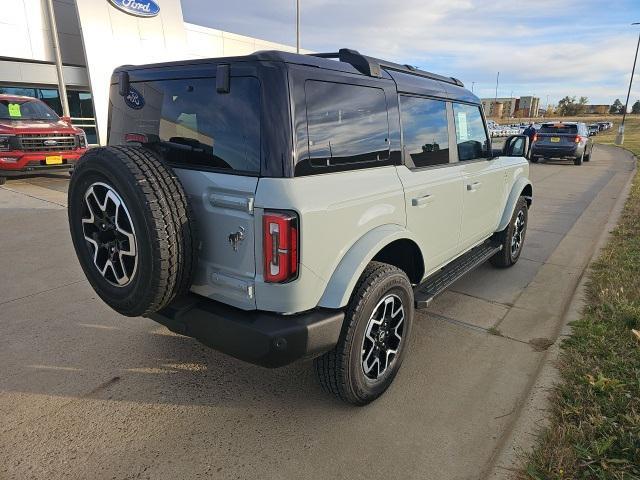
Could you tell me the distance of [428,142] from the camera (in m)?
3.23

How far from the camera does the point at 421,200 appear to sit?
2.97m

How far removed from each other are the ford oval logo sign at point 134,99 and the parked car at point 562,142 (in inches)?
695

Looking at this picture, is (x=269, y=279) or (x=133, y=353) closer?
(x=269, y=279)

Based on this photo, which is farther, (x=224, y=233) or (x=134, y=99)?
(x=134, y=99)

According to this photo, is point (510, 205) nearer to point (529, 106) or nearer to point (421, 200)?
point (421, 200)

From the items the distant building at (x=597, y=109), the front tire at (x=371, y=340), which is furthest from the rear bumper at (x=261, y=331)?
the distant building at (x=597, y=109)

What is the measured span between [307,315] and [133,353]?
169cm

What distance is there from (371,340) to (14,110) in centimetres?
1069

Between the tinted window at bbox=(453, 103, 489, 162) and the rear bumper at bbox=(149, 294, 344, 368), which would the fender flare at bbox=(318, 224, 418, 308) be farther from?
the tinted window at bbox=(453, 103, 489, 162)

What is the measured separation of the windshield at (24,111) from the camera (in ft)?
31.8

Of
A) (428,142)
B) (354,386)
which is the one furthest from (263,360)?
(428,142)

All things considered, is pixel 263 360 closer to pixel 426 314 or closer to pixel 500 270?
pixel 426 314

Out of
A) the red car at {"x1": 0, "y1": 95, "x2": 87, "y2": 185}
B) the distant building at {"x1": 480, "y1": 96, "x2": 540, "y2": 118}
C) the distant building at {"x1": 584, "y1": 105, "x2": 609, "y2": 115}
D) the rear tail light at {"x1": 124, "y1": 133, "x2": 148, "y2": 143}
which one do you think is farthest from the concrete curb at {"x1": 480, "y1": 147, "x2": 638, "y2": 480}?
the distant building at {"x1": 584, "y1": 105, "x2": 609, "y2": 115}

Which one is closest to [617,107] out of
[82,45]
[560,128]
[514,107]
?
[514,107]
